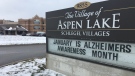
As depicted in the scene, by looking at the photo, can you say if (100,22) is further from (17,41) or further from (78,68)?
(17,41)

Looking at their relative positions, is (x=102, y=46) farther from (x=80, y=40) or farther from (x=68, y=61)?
(x=68, y=61)

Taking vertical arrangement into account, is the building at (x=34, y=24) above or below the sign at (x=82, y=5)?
above

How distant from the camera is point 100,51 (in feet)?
18.0

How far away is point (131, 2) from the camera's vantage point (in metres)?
4.59

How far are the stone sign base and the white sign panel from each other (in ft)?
0.58

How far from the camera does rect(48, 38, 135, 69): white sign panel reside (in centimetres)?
476

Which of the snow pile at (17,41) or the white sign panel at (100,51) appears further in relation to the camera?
the snow pile at (17,41)

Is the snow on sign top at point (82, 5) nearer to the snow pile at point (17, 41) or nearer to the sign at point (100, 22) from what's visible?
the sign at point (100, 22)

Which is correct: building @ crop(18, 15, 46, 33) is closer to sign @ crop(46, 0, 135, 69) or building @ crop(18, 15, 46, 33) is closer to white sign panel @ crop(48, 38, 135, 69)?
Result: sign @ crop(46, 0, 135, 69)

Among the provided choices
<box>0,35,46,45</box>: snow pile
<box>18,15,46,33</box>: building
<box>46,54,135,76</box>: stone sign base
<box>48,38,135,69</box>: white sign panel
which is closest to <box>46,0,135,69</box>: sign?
<box>48,38,135,69</box>: white sign panel

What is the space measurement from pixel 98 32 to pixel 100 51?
23.9 inches

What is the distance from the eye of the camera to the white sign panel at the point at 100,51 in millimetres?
4762

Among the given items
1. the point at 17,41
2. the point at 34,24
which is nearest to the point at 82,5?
the point at 17,41

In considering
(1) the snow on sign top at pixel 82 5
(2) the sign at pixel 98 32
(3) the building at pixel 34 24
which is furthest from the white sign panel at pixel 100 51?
(3) the building at pixel 34 24
